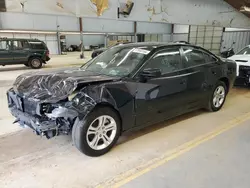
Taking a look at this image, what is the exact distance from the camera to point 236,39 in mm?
16234

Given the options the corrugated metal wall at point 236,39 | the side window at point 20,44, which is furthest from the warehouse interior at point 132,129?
the corrugated metal wall at point 236,39

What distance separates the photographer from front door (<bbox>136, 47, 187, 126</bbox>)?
2918mm

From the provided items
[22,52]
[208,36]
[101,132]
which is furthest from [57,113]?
[208,36]

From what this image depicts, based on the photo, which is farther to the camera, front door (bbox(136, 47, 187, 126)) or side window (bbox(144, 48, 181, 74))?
side window (bbox(144, 48, 181, 74))

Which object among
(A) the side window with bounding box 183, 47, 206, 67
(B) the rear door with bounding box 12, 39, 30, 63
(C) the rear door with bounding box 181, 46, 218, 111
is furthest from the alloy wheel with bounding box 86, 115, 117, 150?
(B) the rear door with bounding box 12, 39, 30, 63

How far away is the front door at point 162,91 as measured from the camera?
292 cm

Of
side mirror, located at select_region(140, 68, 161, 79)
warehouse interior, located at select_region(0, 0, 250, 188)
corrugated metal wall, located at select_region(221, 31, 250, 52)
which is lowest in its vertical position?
warehouse interior, located at select_region(0, 0, 250, 188)

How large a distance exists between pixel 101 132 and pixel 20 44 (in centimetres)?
1034

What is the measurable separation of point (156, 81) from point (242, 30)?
15824 mm

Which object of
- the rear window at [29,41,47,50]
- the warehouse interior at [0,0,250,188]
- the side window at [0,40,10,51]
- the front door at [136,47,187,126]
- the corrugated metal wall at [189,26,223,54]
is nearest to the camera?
the warehouse interior at [0,0,250,188]

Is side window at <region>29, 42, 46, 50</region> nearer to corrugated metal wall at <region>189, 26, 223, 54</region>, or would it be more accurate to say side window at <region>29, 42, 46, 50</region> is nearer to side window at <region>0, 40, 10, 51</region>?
side window at <region>0, 40, 10, 51</region>

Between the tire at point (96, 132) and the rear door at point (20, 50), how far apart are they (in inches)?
399

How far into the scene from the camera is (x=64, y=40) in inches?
1111

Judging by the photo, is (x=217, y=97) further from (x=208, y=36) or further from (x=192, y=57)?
(x=208, y=36)
